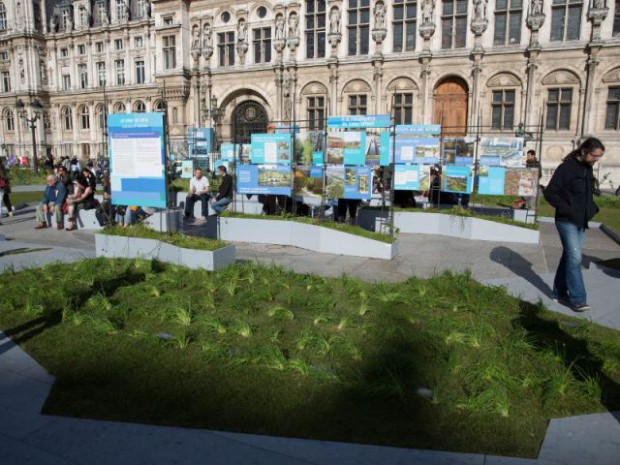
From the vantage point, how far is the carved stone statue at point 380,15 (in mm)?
28719

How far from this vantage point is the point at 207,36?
111ft

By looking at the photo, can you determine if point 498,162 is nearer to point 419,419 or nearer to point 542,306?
point 542,306

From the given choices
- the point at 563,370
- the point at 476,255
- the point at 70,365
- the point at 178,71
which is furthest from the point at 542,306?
the point at 178,71

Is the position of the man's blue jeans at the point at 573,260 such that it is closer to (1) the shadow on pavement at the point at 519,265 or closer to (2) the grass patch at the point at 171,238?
(1) the shadow on pavement at the point at 519,265

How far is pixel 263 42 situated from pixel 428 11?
1099cm

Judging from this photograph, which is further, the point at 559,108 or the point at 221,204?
the point at 559,108

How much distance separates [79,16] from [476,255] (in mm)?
52501

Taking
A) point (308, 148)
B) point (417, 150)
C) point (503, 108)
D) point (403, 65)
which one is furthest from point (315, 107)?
point (308, 148)

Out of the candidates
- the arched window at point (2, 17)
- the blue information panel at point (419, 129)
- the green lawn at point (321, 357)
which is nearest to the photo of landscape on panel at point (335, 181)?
the blue information panel at point (419, 129)

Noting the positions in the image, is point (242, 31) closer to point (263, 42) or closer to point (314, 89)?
point (263, 42)

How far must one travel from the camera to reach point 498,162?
1373cm

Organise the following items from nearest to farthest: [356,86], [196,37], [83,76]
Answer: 1. [356,86]
2. [196,37]
3. [83,76]

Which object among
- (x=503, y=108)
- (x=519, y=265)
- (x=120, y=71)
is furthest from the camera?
(x=120, y=71)

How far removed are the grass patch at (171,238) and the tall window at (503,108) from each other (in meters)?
22.8
